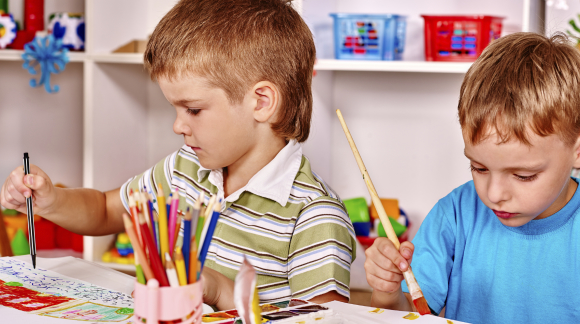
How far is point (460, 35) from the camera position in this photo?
1305 mm

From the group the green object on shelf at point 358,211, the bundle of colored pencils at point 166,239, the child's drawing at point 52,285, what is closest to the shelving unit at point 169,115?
the green object on shelf at point 358,211

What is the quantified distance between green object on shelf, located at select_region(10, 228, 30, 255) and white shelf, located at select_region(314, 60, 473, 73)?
874mm

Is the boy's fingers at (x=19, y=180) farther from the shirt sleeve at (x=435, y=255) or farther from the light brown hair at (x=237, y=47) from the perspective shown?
the shirt sleeve at (x=435, y=255)

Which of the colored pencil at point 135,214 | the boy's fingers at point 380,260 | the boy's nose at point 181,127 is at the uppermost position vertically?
the boy's nose at point 181,127

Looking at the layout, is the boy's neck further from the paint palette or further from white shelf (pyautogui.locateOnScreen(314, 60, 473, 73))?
white shelf (pyautogui.locateOnScreen(314, 60, 473, 73))

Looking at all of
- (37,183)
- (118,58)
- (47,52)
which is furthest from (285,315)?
(47,52)

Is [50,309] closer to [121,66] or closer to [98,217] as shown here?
[98,217]

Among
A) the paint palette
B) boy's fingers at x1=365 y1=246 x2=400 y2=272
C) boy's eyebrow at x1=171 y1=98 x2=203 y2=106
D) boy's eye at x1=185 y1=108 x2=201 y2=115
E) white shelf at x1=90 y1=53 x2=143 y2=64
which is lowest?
the paint palette

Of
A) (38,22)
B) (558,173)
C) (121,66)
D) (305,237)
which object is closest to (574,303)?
(558,173)

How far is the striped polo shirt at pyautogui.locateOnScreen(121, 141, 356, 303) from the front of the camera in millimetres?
692

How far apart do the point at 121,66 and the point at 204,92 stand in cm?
87

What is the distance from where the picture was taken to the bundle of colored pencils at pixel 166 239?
0.38m

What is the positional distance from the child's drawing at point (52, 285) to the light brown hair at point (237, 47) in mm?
276

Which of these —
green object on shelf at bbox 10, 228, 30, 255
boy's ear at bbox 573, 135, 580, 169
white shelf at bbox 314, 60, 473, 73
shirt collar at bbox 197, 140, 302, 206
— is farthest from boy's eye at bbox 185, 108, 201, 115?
green object on shelf at bbox 10, 228, 30, 255
